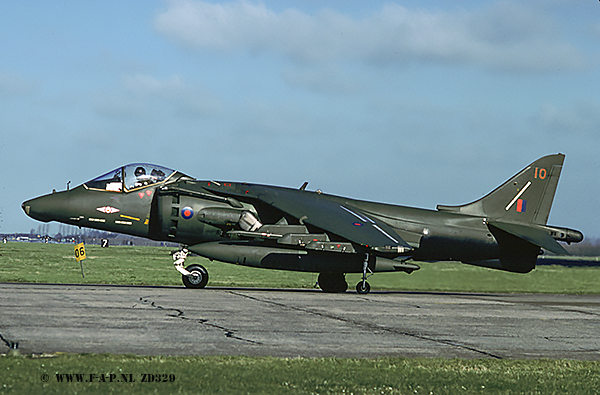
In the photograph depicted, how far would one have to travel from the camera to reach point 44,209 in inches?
833

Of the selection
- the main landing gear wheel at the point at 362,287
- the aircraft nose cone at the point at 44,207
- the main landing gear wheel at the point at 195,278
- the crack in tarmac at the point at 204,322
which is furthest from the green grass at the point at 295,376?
the aircraft nose cone at the point at 44,207

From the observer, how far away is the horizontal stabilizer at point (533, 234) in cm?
2181

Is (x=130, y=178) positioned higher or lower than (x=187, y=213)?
higher

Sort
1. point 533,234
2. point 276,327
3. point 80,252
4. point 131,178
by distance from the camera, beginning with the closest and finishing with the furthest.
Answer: point 276,327 → point 131,178 → point 533,234 → point 80,252

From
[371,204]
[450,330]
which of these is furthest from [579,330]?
[371,204]

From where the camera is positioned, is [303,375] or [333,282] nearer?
[303,375]

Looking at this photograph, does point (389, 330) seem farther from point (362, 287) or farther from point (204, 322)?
point (362, 287)

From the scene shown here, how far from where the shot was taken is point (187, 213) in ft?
69.9

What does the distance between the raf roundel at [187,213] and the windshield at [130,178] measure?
4.50 ft

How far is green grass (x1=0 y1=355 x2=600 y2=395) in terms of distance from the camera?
667cm

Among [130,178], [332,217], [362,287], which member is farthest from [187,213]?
[362,287]

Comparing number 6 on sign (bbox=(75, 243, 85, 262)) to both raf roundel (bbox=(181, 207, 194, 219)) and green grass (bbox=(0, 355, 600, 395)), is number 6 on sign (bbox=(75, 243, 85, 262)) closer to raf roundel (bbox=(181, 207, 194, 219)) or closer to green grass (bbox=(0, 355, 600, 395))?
raf roundel (bbox=(181, 207, 194, 219))

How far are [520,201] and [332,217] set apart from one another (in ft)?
27.4

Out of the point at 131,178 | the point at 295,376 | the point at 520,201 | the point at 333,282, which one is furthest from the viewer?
the point at 520,201
